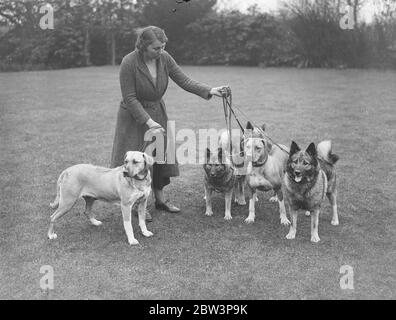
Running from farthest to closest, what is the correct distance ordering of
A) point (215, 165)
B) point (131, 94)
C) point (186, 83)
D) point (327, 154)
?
point (186, 83), point (215, 165), point (327, 154), point (131, 94)

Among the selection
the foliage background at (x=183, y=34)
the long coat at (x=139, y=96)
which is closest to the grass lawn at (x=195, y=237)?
the long coat at (x=139, y=96)

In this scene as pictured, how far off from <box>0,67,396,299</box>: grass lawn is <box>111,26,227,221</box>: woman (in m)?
0.98

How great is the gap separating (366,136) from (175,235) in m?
6.90

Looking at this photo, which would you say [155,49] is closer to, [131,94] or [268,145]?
[131,94]

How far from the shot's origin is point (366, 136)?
11.4 metres

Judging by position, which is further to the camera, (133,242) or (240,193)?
(240,193)

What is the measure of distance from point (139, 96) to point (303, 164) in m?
2.30

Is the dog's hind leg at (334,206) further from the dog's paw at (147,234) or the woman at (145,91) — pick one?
the dog's paw at (147,234)

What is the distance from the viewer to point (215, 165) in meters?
6.50

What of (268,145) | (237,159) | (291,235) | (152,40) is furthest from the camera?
(237,159)

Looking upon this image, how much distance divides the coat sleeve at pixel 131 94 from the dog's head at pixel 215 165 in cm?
105

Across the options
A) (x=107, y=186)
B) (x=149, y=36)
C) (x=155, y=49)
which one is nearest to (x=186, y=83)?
(x=155, y=49)
